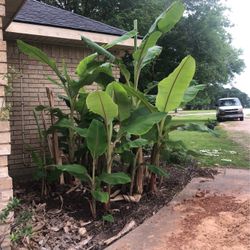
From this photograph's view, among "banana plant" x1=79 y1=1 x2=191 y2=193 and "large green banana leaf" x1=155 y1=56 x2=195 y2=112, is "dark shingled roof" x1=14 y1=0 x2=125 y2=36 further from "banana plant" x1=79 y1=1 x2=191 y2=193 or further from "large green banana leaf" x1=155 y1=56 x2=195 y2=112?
"large green banana leaf" x1=155 y1=56 x2=195 y2=112

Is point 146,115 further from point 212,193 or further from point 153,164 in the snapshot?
point 212,193

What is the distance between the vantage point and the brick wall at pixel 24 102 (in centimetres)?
697

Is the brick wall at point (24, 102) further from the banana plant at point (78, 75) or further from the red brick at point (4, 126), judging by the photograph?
the red brick at point (4, 126)

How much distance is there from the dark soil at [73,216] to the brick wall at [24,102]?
2.26ft

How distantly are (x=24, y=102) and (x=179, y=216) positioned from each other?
12.4 feet

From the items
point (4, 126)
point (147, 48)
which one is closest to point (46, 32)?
point (147, 48)

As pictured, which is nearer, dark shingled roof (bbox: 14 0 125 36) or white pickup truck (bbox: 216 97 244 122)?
dark shingled roof (bbox: 14 0 125 36)

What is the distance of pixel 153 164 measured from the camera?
5898 mm

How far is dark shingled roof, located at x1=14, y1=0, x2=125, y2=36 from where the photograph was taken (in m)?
6.71

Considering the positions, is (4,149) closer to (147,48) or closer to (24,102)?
(147,48)

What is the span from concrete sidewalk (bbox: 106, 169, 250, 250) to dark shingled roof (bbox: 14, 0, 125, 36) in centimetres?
360

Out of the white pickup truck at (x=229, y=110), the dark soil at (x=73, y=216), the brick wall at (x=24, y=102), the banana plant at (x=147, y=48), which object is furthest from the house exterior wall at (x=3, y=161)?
the white pickup truck at (x=229, y=110)

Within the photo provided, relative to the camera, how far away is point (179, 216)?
16.3 ft

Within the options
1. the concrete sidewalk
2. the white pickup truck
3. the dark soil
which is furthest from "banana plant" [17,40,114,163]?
the white pickup truck
